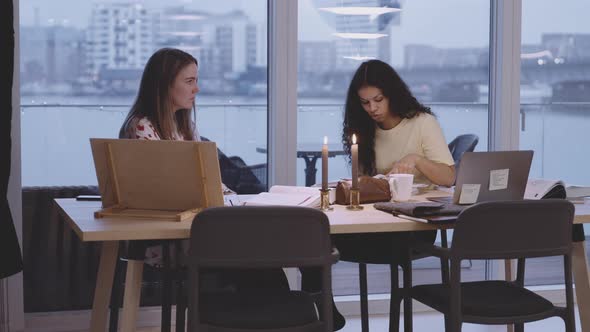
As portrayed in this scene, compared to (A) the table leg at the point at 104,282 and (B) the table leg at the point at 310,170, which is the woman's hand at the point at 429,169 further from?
(A) the table leg at the point at 104,282

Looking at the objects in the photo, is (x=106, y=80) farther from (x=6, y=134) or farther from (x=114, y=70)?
(x=6, y=134)

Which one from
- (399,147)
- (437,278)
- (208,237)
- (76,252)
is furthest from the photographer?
(437,278)

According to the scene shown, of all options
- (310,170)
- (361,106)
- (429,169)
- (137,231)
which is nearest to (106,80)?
(310,170)

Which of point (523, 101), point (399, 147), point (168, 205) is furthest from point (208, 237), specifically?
point (523, 101)

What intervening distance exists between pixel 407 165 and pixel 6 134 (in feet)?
5.36

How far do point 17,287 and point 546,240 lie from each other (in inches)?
95.3

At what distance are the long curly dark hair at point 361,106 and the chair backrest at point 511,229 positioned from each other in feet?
3.79

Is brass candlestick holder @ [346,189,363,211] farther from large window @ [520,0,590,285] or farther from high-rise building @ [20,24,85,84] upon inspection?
large window @ [520,0,590,285]

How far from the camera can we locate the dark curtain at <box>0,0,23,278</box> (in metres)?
2.41

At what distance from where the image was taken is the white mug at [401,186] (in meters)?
3.05

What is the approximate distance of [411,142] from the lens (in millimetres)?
3734

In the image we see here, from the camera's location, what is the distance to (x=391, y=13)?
4.33 metres

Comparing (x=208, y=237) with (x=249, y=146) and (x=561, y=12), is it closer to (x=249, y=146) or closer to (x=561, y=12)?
(x=249, y=146)

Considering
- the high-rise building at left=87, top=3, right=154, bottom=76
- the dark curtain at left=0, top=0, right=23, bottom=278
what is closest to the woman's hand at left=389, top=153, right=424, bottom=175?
the high-rise building at left=87, top=3, right=154, bottom=76
